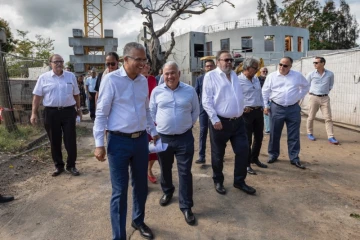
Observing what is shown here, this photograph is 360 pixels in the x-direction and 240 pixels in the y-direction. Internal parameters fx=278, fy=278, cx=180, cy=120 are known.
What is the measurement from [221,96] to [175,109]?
2.45ft

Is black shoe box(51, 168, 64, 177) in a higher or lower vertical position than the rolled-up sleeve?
lower

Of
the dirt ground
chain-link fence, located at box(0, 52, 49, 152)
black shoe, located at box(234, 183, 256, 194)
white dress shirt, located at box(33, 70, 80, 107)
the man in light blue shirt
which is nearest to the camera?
the dirt ground

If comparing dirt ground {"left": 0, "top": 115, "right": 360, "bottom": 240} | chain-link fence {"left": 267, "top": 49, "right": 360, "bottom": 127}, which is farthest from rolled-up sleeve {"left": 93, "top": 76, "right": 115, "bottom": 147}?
chain-link fence {"left": 267, "top": 49, "right": 360, "bottom": 127}

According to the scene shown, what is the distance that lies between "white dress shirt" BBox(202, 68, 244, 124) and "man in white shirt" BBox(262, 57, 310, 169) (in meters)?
Result: 1.58

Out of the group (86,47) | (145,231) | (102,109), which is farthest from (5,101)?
(86,47)

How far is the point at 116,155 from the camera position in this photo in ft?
8.40

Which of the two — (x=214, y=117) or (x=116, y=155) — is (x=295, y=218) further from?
(x=116, y=155)

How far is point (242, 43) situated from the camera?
28391 millimetres

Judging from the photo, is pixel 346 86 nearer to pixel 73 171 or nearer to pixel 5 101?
pixel 73 171

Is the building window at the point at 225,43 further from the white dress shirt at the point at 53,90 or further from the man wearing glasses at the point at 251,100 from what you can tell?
the white dress shirt at the point at 53,90

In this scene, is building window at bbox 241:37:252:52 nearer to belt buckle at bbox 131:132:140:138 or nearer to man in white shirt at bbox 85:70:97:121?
man in white shirt at bbox 85:70:97:121

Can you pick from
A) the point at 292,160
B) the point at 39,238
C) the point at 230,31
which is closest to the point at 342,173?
the point at 292,160

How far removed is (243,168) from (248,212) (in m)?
0.68

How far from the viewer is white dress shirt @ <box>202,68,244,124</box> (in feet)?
11.8
